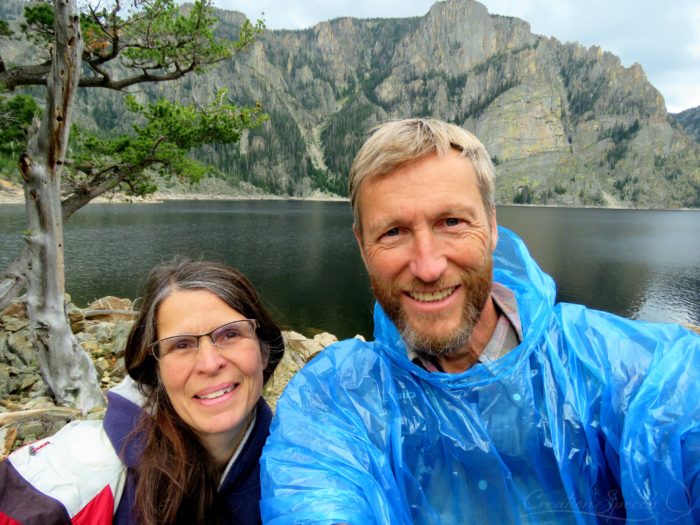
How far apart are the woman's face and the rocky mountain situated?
149 m

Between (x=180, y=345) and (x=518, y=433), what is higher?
(x=180, y=345)

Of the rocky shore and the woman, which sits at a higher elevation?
the woman

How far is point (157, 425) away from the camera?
6.71 ft

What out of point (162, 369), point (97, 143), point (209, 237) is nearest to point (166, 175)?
point (97, 143)

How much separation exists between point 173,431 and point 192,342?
0.51m

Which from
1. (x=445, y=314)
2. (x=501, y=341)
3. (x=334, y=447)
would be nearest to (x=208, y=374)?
(x=334, y=447)

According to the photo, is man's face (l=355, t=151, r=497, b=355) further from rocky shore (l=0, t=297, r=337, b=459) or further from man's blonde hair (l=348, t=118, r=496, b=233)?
rocky shore (l=0, t=297, r=337, b=459)

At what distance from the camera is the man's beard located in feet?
5.66

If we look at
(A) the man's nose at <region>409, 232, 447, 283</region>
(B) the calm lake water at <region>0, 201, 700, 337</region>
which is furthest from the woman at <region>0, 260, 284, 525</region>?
(B) the calm lake water at <region>0, 201, 700, 337</region>

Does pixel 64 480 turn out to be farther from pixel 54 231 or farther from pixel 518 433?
pixel 54 231

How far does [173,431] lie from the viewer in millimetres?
2064

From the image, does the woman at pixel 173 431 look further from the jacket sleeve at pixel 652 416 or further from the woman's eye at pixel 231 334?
the jacket sleeve at pixel 652 416

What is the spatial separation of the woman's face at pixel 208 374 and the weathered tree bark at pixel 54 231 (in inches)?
165

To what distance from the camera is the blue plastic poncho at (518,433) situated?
149 cm
